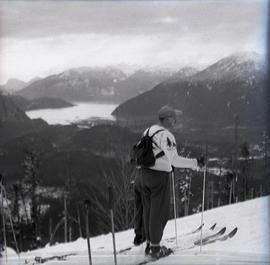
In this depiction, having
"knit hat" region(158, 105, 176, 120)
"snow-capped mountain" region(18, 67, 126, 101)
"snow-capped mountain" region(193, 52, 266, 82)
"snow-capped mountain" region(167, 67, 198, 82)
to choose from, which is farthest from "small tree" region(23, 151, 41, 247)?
"snow-capped mountain" region(193, 52, 266, 82)

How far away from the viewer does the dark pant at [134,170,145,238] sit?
3.48m

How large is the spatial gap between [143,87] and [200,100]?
12.6 inches

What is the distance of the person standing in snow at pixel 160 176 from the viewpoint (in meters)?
3.36

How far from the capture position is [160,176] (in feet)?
11.1

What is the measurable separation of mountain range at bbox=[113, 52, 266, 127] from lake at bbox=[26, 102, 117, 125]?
0.06 metres

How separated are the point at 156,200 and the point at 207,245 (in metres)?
0.38

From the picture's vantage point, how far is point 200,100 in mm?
3605

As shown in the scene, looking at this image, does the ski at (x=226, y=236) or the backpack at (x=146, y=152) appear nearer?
the backpack at (x=146, y=152)

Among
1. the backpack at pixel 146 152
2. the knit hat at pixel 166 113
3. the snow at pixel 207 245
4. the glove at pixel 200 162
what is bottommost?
the snow at pixel 207 245

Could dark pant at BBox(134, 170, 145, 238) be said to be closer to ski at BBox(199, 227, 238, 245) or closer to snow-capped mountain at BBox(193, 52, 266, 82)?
ski at BBox(199, 227, 238, 245)

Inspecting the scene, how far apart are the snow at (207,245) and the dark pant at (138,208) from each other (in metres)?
0.07

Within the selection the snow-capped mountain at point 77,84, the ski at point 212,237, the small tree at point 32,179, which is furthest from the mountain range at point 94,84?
the ski at point 212,237

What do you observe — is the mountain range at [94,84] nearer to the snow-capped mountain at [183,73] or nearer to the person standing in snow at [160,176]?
the snow-capped mountain at [183,73]

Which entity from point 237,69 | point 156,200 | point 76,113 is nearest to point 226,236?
point 156,200
